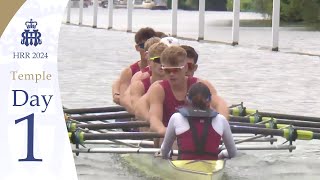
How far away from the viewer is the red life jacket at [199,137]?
655 centimetres

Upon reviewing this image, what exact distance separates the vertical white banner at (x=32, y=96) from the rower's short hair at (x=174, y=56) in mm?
1641

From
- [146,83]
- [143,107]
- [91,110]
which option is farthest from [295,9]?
[143,107]

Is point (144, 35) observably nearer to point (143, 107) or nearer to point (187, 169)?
point (143, 107)

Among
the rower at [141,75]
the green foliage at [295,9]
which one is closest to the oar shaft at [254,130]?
the rower at [141,75]

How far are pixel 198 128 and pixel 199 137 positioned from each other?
0.22 feet

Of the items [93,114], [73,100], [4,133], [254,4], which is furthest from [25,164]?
[254,4]

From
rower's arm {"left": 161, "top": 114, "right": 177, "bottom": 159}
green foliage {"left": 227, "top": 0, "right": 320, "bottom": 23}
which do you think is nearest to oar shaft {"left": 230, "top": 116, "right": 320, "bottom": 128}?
rower's arm {"left": 161, "top": 114, "right": 177, "bottom": 159}

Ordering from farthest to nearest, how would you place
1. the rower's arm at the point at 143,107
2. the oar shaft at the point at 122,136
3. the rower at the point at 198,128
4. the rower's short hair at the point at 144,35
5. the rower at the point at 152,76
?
the rower's short hair at the point at 144,35 → the rower at the point at 152,76 → the rower's arm at the point at 143,107 → the oar shaft at the point at 122,136 → the rower at the point at 198,128

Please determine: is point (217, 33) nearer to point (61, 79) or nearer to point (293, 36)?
point (293, 36)

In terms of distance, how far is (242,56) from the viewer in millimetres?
23922

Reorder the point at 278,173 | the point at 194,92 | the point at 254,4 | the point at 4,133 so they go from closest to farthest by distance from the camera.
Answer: the point at 4,133 → the point at 194,92 → the point at 278,173 → the point at 254,4

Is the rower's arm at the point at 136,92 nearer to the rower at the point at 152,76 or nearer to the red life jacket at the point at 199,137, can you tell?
the rower at the point at 152,76

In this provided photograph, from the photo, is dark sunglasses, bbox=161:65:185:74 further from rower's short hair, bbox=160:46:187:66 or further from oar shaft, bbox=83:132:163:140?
oar shaft, bbox=83:132:163:140

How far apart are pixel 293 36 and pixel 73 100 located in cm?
2202
